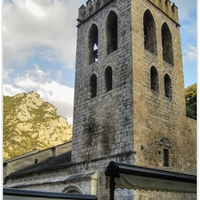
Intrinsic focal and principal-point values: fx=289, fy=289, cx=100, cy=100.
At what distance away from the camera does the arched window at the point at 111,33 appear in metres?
15.5

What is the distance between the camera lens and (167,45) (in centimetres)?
1650

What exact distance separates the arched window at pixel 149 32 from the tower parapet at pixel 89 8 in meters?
2.30

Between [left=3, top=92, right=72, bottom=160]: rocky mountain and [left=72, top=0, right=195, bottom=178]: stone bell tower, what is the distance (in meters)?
34.9

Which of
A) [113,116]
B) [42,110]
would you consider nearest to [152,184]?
[113,116]

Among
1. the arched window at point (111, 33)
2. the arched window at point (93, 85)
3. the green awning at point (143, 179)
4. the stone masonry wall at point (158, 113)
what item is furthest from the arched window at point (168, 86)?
the green awning at point (143, 179)

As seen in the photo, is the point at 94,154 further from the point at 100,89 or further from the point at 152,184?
the point at 152,184

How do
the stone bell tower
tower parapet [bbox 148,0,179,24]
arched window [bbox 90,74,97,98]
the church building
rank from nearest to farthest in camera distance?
the church building
the stone bell tower
arched window [bbox 90,74,97,98]
tower parapet [bbox 148,0,179,24]

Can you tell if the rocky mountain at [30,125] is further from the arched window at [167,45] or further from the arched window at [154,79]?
the arched window at [154,79]

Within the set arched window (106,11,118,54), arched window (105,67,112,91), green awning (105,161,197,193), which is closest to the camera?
green awning (105,161,197,193)

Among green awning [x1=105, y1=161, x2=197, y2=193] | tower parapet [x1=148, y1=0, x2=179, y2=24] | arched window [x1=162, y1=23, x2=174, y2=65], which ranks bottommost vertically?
green awning [x1=105, y1=161, x2=197, y2=193]

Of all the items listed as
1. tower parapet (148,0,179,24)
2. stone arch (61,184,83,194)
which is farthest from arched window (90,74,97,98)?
tower parapet (148,0,179,24)

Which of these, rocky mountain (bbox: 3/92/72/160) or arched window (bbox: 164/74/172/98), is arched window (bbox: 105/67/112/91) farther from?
rocky mountain (bbox: 3/92/72/160)

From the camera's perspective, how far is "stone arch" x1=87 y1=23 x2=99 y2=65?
→ 1644cm

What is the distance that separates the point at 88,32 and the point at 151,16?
371cm
